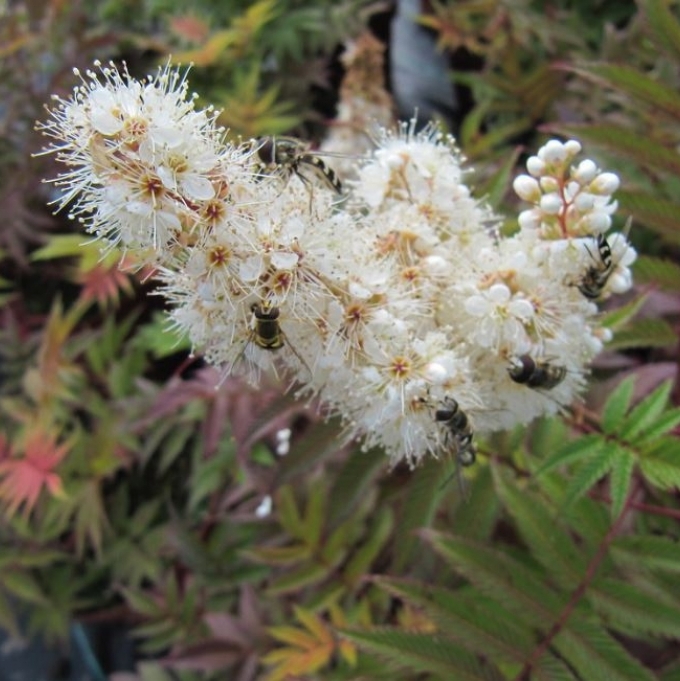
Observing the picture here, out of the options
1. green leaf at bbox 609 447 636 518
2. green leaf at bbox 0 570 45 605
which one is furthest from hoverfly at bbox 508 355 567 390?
green leaf at bbox 0 570 45 605

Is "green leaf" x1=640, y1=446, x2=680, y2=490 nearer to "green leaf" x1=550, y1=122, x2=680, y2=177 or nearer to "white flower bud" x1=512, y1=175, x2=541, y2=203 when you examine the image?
"white flower bud" x1=512, y1=175, x2=541, y2=203

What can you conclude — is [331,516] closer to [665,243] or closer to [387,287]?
[387,287]

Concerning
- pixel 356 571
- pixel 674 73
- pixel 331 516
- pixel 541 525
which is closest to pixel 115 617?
pixel 356 571

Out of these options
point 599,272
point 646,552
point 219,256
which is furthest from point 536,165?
point 646,552

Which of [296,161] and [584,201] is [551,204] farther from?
[296,161]

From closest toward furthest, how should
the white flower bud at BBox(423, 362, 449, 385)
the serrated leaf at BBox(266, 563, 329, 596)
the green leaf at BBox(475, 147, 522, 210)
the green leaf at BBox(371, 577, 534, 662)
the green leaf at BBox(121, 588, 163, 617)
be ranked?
the white flower bud at BBox(423, 362, 449, 385) < the green leaf at BBox(371, 577, 534, 662) < the green leaf at BBox(475, 147, 522, 210) < the serrated leaf at BBox(266, 563, 329, 596) < the green leaf at BBox(121, 588, 163, 617)

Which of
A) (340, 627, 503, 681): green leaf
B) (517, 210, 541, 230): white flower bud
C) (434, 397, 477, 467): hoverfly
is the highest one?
(517, 210, 541, 230): white flower bud

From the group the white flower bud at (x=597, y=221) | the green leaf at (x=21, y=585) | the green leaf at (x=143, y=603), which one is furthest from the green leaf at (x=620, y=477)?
the green leaf at (x=21, y=585)
